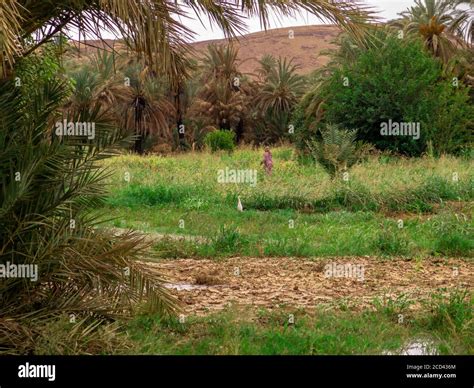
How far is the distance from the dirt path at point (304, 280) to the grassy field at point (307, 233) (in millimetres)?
373

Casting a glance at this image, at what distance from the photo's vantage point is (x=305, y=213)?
1694 cm

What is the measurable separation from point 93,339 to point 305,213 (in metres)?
11.0

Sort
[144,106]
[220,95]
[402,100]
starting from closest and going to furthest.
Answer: [402,100]
[144,106]
[220,95]

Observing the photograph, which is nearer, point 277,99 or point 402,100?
point 402,100

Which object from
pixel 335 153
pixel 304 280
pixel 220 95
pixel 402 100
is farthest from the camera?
pixel 220 95

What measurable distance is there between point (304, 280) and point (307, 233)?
3651 millimetres

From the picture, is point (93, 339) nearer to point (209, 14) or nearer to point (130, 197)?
point (209, 14)

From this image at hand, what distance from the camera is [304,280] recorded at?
10258 mm

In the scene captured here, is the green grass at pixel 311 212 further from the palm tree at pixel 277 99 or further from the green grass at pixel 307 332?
the palm tree at pixel 277 99

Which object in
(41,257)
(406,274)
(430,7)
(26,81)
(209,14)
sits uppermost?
(430,7)

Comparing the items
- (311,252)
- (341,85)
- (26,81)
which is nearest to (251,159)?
(341,85)

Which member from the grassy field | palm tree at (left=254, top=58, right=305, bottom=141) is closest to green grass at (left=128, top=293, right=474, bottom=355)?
the grassy field

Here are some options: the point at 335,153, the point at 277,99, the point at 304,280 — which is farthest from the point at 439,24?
the point at 304,280

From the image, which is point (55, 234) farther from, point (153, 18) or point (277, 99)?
point (277, 99)
